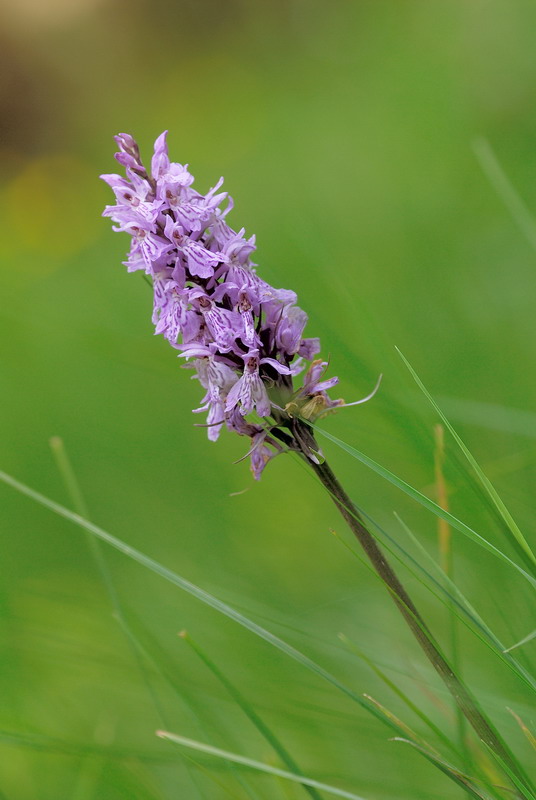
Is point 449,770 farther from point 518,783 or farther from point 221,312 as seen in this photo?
point 221,312

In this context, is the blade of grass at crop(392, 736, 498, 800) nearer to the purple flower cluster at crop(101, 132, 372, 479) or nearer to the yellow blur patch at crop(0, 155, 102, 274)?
the purple flower cluster at crop(101, 132, 372, 479)

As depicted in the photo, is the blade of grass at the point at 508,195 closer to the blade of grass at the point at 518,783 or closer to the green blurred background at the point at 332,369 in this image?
the green blurred background at the point at 332,369

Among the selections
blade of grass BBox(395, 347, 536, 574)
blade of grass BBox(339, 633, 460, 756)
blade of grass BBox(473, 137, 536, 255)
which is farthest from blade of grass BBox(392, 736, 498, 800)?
blade of grass BBox(473, 137, 536, 255)

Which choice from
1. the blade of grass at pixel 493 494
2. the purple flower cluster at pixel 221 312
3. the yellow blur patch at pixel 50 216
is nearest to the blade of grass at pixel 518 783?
the blade of grass at pixel 493 494

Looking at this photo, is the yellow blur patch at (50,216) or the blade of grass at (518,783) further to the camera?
the yellow blur patch at (50,216)

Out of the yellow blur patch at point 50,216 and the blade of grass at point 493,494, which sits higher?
the yellow blur patch at point 50,216

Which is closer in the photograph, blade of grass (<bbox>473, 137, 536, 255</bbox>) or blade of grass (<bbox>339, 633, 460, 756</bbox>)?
blade of grass (<bbox>339, 633, 460, 756</bbox>)
